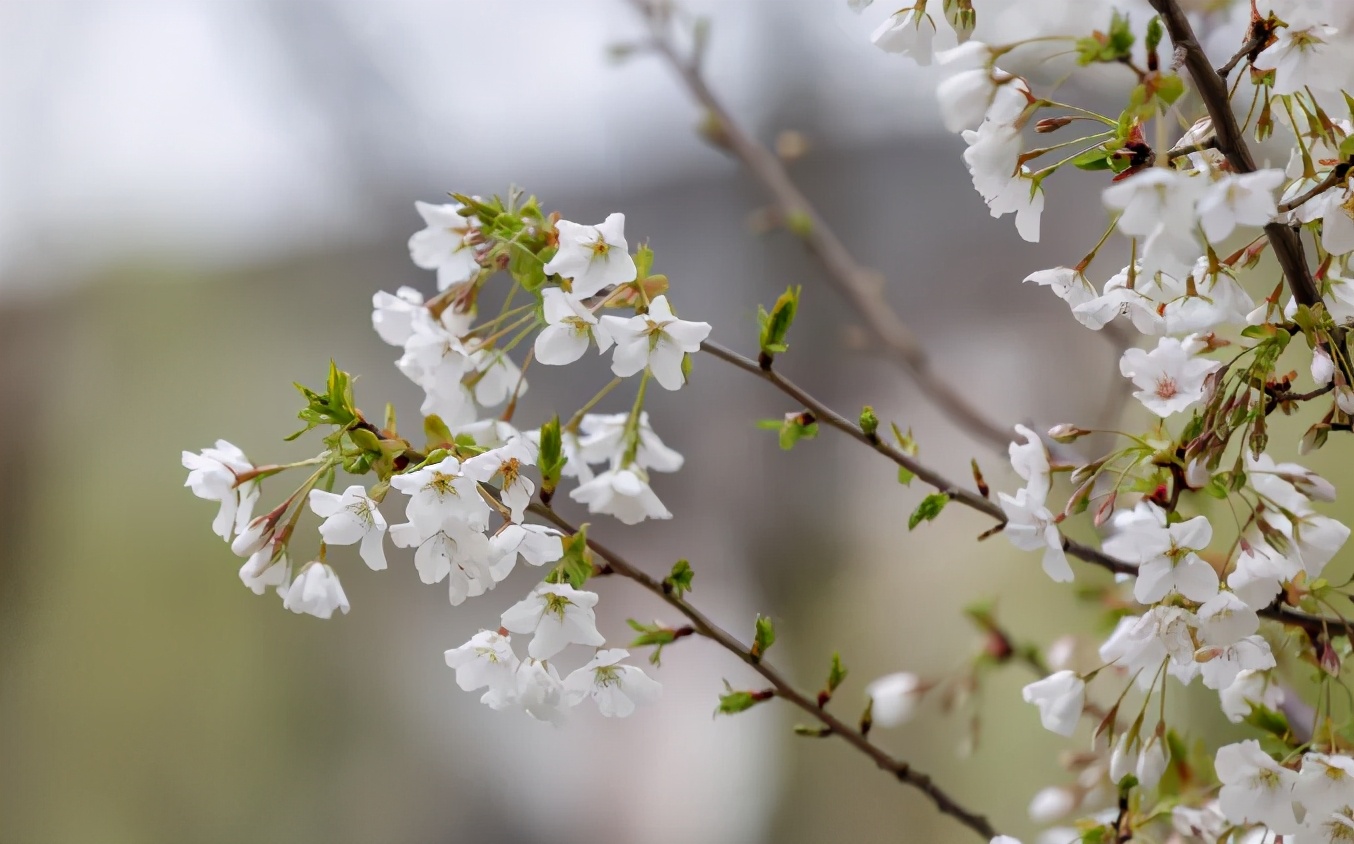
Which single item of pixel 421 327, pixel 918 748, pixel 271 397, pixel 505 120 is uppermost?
pixel 505 120

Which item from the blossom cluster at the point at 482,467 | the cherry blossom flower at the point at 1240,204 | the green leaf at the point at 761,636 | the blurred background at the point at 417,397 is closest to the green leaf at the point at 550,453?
the blossom cluster at the point at 482,467

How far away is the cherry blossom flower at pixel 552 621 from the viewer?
1.06 feet

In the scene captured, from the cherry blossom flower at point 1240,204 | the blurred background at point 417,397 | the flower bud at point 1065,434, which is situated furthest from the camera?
the blurred background at point 417,397

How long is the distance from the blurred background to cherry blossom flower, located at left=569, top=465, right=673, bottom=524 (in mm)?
695

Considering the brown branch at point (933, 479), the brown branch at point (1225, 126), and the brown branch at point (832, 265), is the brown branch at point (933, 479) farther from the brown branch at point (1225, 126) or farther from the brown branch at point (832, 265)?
the brown branch at point (832, 265)

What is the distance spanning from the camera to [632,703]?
0.36m

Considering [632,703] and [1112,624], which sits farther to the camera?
[1112,624]

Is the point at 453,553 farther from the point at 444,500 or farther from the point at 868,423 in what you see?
the point at 868,423

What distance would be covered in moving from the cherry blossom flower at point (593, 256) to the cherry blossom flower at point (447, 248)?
0.07 metres

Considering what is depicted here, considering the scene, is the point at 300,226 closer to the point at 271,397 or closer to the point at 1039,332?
the point at 271,397

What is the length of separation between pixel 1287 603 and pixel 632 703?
25 centimetres

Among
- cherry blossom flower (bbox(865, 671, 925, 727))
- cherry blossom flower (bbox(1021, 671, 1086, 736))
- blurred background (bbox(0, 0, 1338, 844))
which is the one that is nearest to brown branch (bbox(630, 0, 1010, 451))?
cherry blossom flower (bbox(865, 671, 925, 727))

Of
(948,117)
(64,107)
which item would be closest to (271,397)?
(64,107)

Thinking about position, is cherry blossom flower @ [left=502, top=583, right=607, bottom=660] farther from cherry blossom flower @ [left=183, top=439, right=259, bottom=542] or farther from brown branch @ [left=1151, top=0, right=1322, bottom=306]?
brown branch @ [left=1151, top=0, right=1322, bottom=306]
